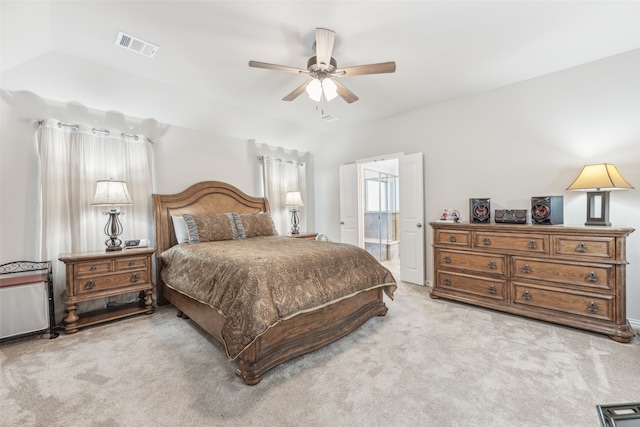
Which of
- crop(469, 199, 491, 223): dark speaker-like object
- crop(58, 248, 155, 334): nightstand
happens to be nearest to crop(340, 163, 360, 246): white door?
crop(469, 199, 491, 223): dark speaker-like object

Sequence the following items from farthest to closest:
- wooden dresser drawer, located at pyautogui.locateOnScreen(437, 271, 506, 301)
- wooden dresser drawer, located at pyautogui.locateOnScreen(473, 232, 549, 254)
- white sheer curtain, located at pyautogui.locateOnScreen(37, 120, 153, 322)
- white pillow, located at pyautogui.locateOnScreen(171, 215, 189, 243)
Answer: white pillow, located at pyautogui.locateOnScreen(171, 215, 189, 243) → wooden dresser drawer, located at pyautogui.locateOnScreen(437, 271, 506, 301) → white sheer curtain, located at pyautogui.locateOnScreen(37, 120, 153, 322) → wooden dresser drawer, located at pyautogui.locateOnScreen(473, 232, 549, 254)

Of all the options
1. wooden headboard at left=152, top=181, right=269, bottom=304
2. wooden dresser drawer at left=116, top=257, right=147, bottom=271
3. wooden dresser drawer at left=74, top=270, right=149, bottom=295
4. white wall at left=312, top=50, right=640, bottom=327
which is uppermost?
white wall at left=312, top=50, right=640, bottom=327

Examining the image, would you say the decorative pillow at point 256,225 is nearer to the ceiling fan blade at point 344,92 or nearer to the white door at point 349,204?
the white door at point 349,204

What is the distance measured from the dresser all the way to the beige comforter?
1.12 m

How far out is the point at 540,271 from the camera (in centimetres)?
290

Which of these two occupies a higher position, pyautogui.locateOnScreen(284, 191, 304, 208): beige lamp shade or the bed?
pyautogui.locateOnScreen(284, 191, 304, 208): beige lamp shade

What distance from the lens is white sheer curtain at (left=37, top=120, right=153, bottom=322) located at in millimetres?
2994

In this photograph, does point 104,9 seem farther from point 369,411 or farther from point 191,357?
point 369,411

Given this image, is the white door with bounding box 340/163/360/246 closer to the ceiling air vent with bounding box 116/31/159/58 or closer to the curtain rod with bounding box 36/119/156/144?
the curtain rod with bounding box 36/119/156/144

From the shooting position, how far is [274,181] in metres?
5.16

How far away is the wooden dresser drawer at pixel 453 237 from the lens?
3428mm

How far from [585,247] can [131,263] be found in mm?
4712

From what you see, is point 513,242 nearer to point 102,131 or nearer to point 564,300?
point 564,300

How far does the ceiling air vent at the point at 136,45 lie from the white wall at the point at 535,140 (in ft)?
11.5
